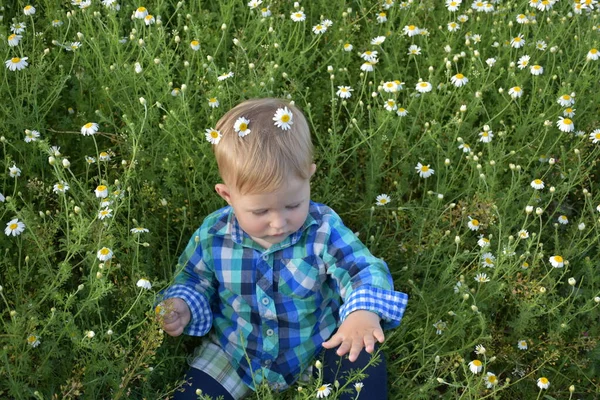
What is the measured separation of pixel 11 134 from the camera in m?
3.51

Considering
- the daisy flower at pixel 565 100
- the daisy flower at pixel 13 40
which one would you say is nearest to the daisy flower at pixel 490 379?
the daisy flower at pixel 565 100

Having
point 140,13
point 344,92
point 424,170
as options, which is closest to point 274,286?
point 424,170

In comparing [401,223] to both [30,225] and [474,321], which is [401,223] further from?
[30,225]

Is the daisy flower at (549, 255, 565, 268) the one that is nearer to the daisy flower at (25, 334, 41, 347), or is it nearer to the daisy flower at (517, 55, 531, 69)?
the daisy flower at (517, 55, 531, 69)

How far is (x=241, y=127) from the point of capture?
2.62m

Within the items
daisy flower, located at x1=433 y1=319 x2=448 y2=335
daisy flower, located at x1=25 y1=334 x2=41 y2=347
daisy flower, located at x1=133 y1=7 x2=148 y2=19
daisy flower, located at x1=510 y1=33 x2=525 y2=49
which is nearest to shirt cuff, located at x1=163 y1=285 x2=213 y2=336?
daisy flower, located at x1=25 y1=334 x2=41 y2=347

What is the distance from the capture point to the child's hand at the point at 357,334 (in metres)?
2.54

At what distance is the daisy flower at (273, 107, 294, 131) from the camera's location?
262cm

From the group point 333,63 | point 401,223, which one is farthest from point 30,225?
point 333,63

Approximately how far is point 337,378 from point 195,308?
596 millimetres

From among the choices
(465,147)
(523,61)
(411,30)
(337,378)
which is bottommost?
(337,378)

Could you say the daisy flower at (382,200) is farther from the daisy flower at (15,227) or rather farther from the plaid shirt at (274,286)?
the daisy flower at (15,227)

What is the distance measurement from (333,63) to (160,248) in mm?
1579

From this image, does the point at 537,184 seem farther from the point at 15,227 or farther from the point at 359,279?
the point at 15,227
